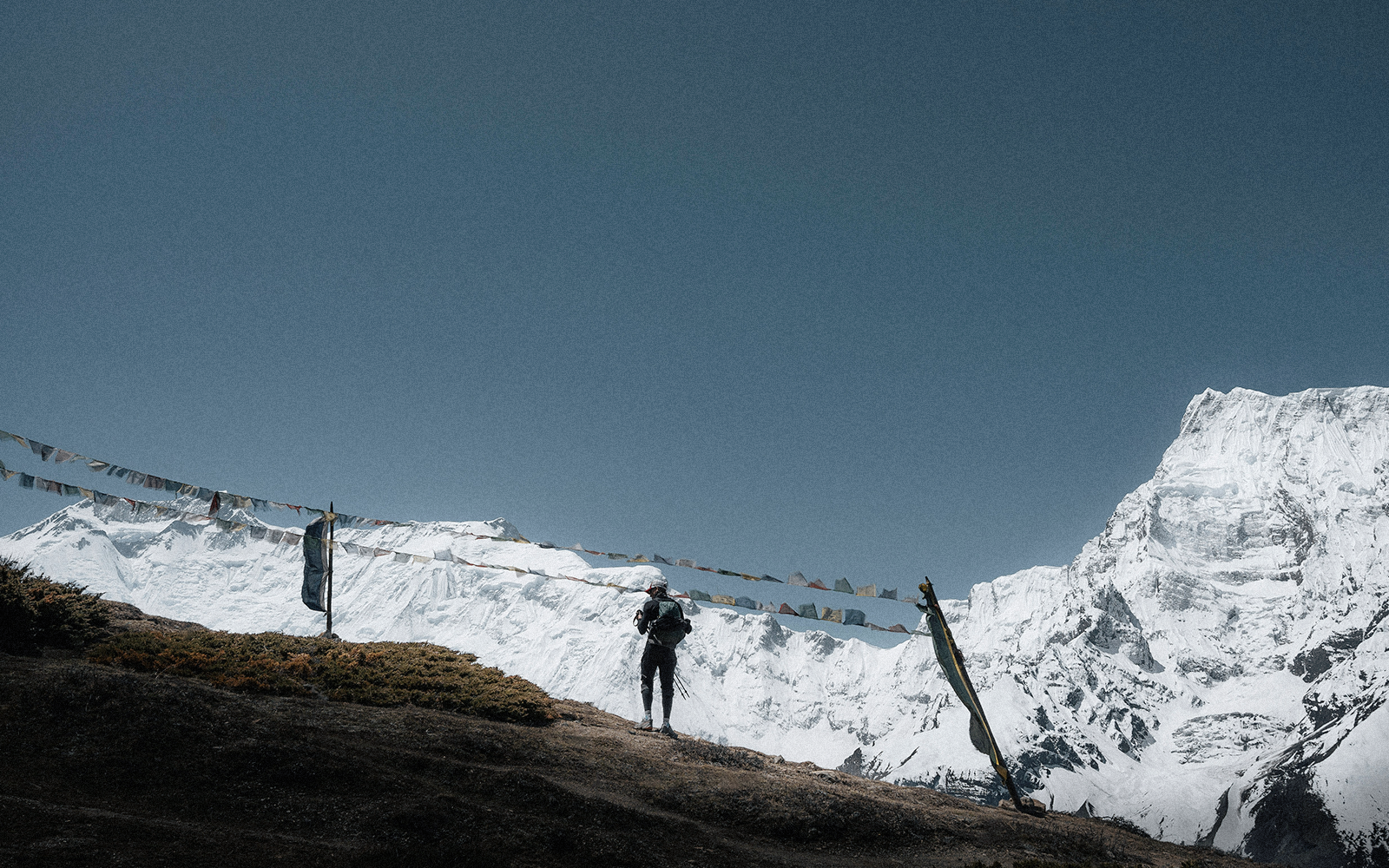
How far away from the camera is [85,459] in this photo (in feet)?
66.2

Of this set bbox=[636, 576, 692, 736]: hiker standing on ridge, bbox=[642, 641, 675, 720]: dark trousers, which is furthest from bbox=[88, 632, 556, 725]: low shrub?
bbox=[636, 576, 692, 736]: hiker standing on ridge

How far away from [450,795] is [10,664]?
7.78m

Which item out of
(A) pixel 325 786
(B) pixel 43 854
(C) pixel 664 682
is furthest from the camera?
(C) pixel 664 682

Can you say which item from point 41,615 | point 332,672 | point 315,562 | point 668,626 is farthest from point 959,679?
point 315,562

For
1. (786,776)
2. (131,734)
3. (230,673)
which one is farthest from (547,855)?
(230,673)

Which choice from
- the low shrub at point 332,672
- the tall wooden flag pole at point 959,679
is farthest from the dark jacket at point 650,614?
the tall wooden flag pole at point 959,679

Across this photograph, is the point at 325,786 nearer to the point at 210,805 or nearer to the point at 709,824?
the point at 210,805

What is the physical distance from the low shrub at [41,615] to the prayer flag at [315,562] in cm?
736

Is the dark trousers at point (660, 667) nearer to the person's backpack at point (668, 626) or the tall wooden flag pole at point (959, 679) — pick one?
the person's backpack at point (668, 626)

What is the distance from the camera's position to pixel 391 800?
32.4ft

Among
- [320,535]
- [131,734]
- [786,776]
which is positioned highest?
[320,535]

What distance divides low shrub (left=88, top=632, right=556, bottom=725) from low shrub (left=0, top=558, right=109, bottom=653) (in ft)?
2.59

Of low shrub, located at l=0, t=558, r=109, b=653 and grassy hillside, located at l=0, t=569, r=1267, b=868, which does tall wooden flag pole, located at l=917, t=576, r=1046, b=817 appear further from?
low shrub, located at l=0, t=558, r=109, b=653

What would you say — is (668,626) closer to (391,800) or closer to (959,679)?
(959,679)
